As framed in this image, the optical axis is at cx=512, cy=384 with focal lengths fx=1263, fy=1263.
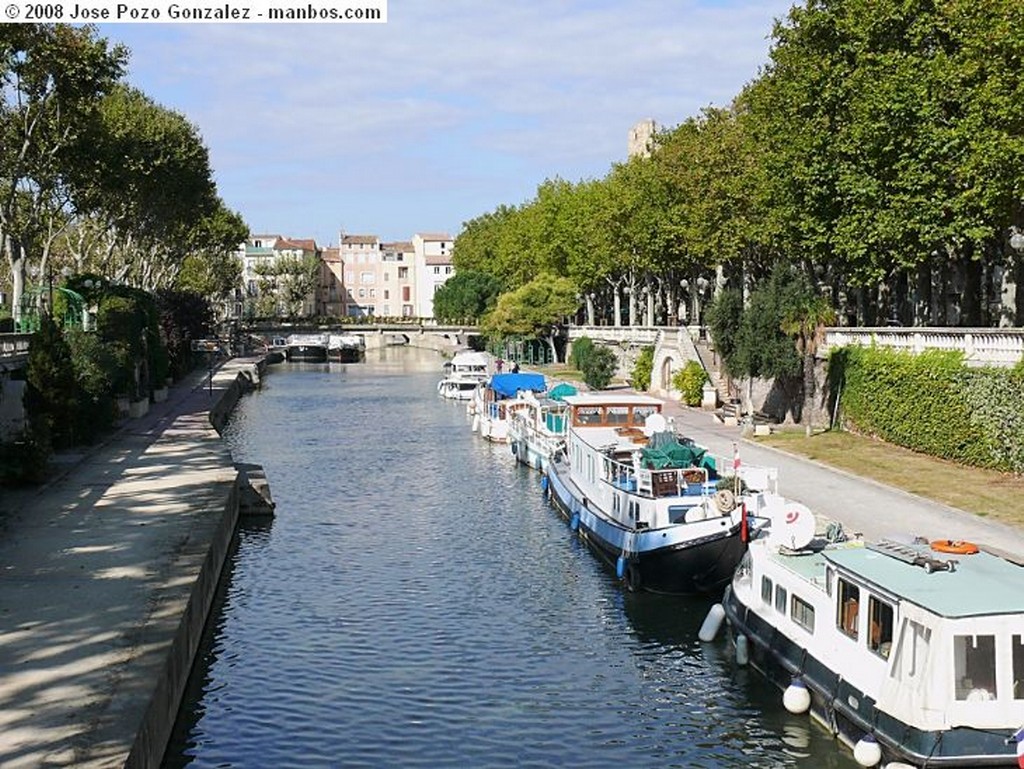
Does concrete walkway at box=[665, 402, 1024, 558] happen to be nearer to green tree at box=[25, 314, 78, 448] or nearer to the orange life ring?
the orange life ring

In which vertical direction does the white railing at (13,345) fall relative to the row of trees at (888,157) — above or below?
below

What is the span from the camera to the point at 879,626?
20.2 metres

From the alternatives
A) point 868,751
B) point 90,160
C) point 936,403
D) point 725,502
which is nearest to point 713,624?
point 725,502

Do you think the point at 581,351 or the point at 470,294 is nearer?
the point at 581,351

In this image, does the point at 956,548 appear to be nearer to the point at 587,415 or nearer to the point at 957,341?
the point at 587,415

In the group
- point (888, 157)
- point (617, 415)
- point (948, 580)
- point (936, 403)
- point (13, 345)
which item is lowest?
point (948, 580)

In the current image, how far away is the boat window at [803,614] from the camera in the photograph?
22.6 metres

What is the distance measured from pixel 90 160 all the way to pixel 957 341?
41.4 m

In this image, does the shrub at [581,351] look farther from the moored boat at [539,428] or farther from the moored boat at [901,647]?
the moored boat at [901,647]

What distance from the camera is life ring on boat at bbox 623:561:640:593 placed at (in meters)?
30.9

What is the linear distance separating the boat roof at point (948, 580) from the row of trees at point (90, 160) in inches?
1488

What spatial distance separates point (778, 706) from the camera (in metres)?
23.1

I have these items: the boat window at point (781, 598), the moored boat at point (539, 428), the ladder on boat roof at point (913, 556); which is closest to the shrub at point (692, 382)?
the moored boat at point (539, 428)

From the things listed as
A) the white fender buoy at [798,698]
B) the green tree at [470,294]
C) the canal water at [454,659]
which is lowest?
the canal water at [454,659]
